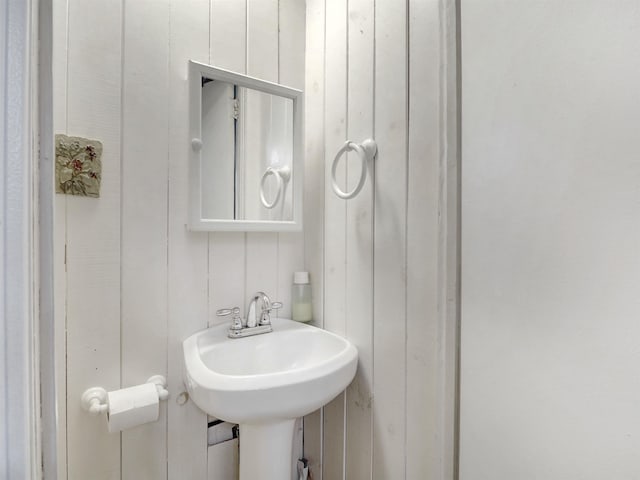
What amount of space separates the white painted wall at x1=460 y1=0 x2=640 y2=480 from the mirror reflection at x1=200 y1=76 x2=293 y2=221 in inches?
27.0

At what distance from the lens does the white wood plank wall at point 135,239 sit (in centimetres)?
90

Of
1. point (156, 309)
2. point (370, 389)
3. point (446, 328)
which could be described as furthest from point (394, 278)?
point (156, 309)

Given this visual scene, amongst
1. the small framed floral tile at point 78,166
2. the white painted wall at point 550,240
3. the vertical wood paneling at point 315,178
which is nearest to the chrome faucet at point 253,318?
the vertical wood paneling at point 315,178

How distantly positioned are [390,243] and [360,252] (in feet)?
0.44

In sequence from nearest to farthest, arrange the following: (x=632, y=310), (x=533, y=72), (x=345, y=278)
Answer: (x=632, y=310), (x=533, y=72), (x=345, y=278)

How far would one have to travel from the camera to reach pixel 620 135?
53 centimetres

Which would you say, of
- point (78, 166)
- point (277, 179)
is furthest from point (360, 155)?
point (78, 166)

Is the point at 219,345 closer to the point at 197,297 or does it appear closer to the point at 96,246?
the point at 197,297

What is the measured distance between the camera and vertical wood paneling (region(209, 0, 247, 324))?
3.70 ft

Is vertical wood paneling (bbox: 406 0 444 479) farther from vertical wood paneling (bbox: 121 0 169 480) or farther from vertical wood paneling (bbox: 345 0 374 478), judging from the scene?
vertical wood paneling (bbox: 121 0 169 480)

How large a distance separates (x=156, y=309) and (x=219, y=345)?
23 cm

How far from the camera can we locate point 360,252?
3.52ft

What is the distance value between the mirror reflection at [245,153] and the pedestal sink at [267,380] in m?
0.44

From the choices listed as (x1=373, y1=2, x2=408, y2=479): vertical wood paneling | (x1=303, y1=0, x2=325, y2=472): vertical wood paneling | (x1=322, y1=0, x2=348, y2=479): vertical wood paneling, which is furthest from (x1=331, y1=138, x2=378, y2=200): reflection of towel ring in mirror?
(x1=303, y1=0, x2=325, y2=472): vertical wood paneling
